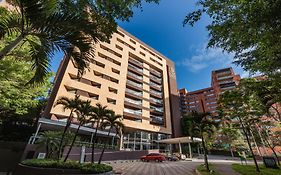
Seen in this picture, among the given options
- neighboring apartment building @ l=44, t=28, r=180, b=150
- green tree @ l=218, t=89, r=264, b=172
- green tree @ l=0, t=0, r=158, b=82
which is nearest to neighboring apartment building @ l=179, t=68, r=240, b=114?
neighboring apartment building @ l=44, t=28, r=180, b=150

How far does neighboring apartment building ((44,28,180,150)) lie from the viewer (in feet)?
90.1

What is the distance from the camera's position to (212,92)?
80.6 metres

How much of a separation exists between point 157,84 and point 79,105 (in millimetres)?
34075

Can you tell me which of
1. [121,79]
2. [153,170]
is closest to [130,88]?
[121,79]

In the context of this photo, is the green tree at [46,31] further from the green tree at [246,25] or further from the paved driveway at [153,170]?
the paved driveway at [153,170]

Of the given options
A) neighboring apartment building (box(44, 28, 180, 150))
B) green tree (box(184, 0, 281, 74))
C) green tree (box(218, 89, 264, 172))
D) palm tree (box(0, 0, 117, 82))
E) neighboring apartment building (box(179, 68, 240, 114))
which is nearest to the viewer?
palm tree (box(0, 0, 117, 82))

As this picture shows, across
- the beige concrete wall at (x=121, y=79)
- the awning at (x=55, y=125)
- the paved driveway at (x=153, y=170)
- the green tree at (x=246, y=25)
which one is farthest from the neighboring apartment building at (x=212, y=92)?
the green tree at (x=246, y=25)

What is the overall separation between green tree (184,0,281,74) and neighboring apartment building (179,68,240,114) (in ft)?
180

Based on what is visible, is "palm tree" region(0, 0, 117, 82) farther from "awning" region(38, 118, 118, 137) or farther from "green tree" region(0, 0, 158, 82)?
"awning" region(38, 118, 118, 137)

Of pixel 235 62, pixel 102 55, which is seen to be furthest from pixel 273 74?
pixel 102 55

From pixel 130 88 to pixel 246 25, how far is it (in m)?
34.4

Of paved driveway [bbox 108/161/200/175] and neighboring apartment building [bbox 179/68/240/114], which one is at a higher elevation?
neighboring apartment building [bbox 179/68/240/114]

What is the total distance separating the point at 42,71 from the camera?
3887 mm

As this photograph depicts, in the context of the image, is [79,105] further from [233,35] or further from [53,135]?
[233,35]
